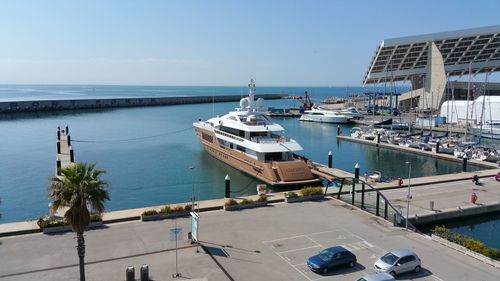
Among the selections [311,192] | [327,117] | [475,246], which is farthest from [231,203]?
[327,117]

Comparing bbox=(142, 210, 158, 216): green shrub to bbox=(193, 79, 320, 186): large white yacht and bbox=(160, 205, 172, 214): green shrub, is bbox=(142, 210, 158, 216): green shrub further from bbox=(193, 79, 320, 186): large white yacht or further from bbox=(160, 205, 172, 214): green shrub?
bbox=(193, 79, 320, 186): large white yacht

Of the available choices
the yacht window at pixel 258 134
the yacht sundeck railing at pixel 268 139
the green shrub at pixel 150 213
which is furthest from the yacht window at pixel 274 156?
the green shrub at pixel 150 213

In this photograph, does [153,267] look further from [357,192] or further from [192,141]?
[192,141]

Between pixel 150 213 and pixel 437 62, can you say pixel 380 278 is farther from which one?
pixel 437 62

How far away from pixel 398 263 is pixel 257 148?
2735cm

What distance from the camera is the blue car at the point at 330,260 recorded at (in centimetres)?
2133

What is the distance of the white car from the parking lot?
1.39 feet

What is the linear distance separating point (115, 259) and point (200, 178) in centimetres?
2795

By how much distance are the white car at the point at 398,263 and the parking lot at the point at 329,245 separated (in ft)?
1.39

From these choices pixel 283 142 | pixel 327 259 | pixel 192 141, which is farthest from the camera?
pixel 192 141

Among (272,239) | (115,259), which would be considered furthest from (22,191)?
(272,239)

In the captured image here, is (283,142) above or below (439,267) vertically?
above

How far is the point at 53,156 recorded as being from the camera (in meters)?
→ 63.5

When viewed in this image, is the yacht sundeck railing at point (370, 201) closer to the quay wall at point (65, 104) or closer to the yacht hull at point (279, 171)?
the yacht hull at point (279, 171)
